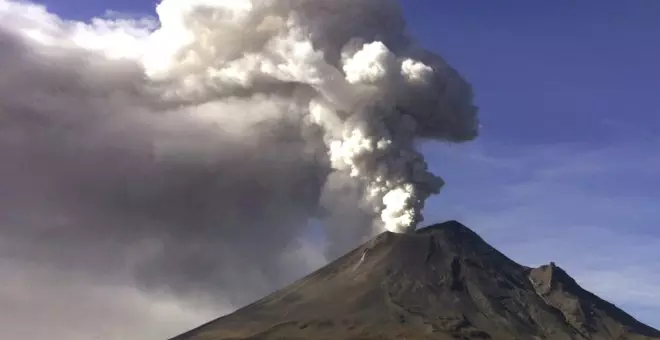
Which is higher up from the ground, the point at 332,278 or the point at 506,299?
the point at 332,278

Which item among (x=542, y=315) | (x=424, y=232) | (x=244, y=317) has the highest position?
(x=424, y=232)

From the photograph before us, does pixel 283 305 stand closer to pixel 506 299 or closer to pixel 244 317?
pixel 244 317

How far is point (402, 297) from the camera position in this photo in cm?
17562

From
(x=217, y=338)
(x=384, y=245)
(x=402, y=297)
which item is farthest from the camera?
(x=384, y=245)

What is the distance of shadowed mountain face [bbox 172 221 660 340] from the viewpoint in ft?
538

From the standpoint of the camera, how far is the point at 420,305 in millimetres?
173625

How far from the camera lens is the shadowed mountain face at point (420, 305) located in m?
164

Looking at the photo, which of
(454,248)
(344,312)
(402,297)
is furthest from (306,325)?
(454,248)

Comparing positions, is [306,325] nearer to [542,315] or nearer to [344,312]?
[344,312]

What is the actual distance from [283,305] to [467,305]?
36264 mm

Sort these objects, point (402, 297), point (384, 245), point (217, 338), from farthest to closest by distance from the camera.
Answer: point (384, 245), point (402, 297), point (217, 338)

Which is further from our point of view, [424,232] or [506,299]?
[424,232]

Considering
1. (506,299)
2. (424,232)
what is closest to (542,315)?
(506,299)

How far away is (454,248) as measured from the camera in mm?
196500
